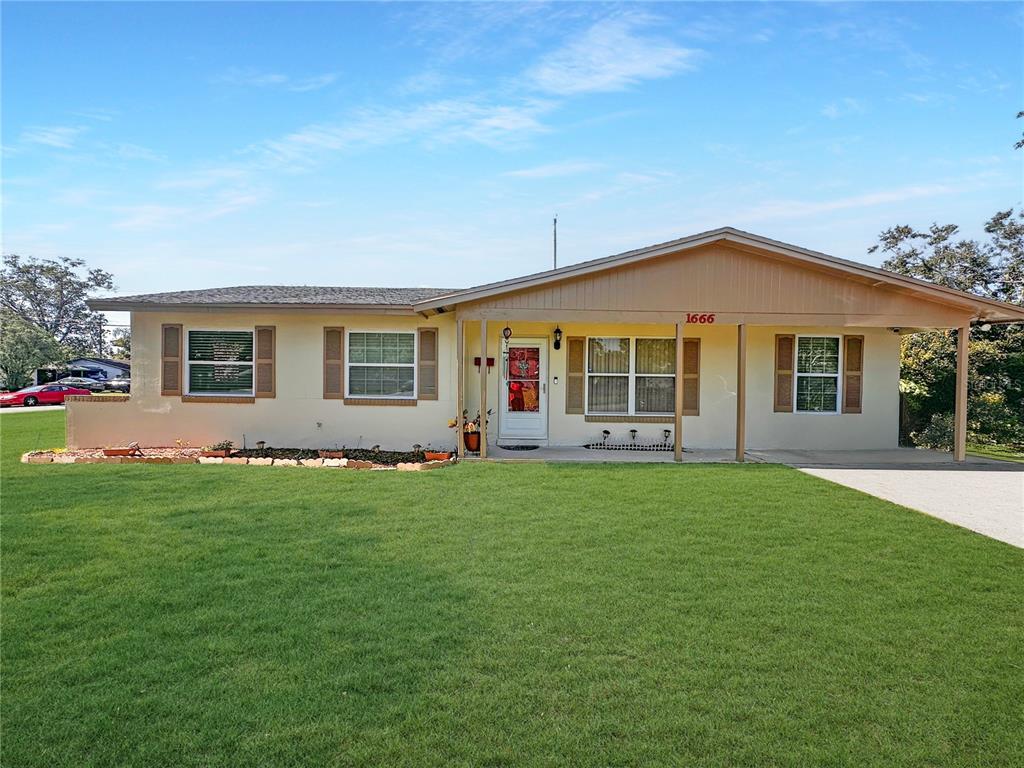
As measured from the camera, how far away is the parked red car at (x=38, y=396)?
27.2 metres

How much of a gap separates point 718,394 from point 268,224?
1548 cm

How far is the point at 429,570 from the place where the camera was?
5.12 m

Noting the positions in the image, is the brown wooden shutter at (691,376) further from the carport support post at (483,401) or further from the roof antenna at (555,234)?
the roof antenna at (555,234)

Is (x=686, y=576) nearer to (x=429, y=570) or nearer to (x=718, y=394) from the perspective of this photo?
(x=429, y=570)

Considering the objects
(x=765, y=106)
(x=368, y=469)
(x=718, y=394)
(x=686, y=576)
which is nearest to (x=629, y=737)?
(x=686, y=576)

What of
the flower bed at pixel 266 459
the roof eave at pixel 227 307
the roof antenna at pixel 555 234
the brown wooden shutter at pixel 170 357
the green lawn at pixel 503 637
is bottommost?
the green lawn at pixel 503 637

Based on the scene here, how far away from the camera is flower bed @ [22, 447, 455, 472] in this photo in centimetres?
1023

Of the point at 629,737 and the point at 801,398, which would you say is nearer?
the point at 629,737

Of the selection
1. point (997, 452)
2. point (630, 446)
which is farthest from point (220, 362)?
point (997, 452)

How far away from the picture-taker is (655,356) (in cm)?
1298

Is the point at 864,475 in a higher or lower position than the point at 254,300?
lower

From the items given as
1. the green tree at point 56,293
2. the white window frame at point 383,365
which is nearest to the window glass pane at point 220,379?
the white window frame at point 383,365

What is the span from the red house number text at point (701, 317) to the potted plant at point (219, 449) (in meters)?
8.03

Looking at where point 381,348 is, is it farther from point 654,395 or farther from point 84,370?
point 84,370
